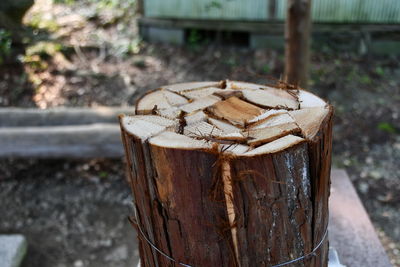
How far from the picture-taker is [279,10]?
6.33 meters

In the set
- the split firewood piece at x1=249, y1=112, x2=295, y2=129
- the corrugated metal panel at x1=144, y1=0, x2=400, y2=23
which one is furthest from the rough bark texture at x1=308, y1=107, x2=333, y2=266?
the corrugated metal panel at x1=144, y1=0, x2=400, y2=23

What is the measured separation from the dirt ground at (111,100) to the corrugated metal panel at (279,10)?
52 centimetres

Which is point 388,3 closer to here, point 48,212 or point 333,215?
point 333,215

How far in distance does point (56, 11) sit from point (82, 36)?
1.33m

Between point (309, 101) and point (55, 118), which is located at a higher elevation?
point (309, 101)

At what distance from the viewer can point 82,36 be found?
22.8 ft

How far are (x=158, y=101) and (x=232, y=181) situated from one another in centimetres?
55

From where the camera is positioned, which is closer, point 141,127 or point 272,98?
point 141,127

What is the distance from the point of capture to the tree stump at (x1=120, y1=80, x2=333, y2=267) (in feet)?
3.95

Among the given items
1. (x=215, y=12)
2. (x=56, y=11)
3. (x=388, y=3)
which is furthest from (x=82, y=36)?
(x=388, y=3)

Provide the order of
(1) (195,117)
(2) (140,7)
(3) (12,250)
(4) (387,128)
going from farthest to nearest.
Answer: (2) (140,7) < (4) (387,128) < (3) (12,250) < (1) (195,117)

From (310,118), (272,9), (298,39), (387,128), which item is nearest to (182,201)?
(310,118)

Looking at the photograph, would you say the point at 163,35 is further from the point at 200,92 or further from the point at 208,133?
the point at 208,133

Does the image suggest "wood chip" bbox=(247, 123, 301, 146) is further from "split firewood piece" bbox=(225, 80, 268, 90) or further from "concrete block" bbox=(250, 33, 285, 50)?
"concrete block" bbox=(250, 33, 285, 50)
